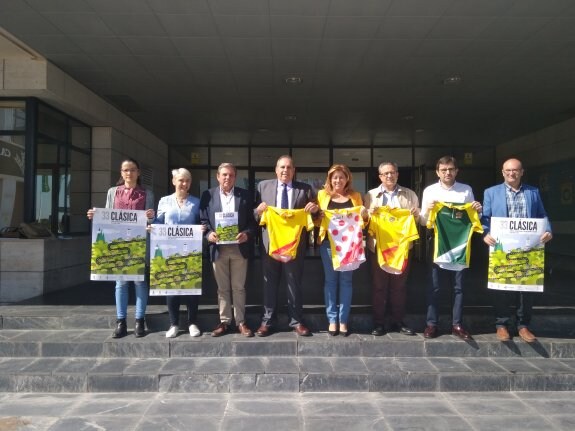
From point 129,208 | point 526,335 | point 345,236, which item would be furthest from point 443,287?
point 129,208

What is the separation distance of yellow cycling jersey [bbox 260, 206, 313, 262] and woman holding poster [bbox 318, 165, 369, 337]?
27 cm

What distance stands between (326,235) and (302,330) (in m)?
1.07

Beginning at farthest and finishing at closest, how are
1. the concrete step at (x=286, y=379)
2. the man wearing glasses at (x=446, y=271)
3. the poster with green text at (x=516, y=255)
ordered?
1. the man wearing glasses at (x=446, y=271)
2. the poster with green text at (x=516, y=255)
3. the concrete step at (x=286, y=379)

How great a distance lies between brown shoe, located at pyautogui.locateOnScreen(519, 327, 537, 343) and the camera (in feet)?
16.2

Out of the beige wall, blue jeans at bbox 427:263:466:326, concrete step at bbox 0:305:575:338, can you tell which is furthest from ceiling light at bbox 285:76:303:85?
blue jeans at bbox 427:263:466:326

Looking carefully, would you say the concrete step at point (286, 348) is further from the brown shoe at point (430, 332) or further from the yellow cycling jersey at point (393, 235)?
the yellow cycling jersey at point (393, 235)

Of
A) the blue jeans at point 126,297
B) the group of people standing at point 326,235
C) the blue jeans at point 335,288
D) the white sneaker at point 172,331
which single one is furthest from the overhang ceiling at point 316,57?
the white sneaker at point 172,331

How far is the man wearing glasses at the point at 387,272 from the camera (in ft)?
16.6

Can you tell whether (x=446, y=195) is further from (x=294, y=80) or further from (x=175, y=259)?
(x=294, y=80)

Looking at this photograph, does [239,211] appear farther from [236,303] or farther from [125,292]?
[125,292]

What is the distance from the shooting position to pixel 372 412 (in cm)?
398

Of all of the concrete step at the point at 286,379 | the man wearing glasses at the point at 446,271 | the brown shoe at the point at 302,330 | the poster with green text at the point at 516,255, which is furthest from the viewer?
the brown shoe at the point at 302,330

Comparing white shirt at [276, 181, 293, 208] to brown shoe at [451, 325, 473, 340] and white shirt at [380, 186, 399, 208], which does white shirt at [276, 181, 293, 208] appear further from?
brown shoe at [451, 325, 473, 340]

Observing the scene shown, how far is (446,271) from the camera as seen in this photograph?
504 cm
